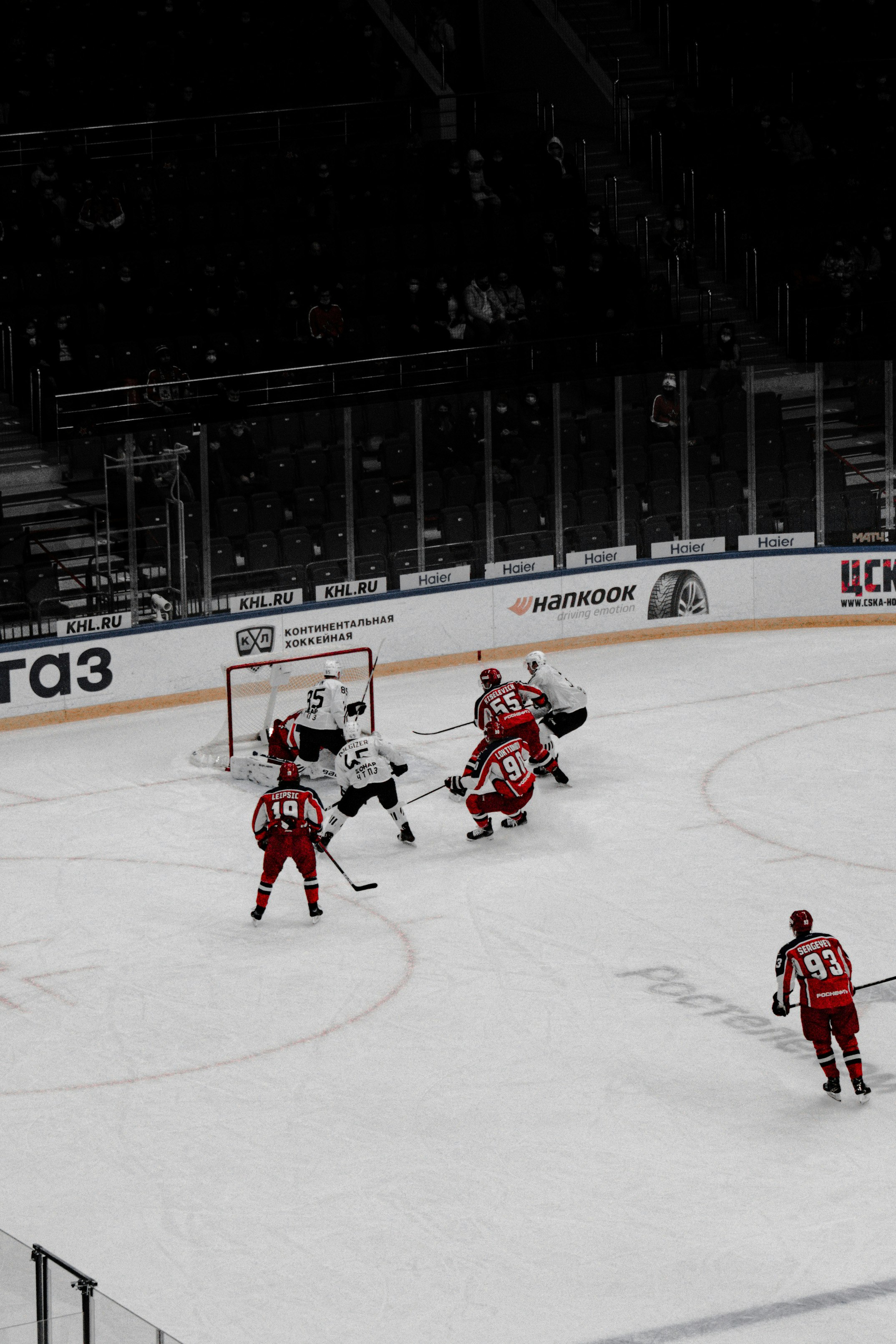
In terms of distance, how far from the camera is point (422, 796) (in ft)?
50.8

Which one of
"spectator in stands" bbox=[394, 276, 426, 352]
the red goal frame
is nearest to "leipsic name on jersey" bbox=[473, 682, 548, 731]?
the red goal frame

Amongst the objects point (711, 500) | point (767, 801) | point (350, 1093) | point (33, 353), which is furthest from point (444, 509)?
point (350, 1093)

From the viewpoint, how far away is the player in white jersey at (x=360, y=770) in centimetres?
1430

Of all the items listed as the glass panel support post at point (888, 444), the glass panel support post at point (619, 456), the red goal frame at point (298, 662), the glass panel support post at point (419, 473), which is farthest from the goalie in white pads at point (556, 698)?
the glass panel support post at point (888, 444)

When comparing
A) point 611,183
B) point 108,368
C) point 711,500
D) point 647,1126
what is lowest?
point 647,1126

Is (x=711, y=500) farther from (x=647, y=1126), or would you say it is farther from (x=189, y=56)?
(x=647, y=1126)

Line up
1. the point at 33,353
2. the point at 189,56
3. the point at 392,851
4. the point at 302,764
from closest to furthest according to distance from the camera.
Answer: the point at 392,851 < the point at 302,764 < the point at 33,353 < the point at 189,56

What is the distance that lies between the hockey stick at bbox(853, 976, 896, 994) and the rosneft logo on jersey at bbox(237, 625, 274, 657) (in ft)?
28.9

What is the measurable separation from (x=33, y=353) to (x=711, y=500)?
23.3ft

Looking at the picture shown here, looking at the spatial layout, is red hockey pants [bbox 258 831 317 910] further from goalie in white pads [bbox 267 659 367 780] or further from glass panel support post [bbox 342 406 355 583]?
glass panel support post [bbox 342 406 355 583]

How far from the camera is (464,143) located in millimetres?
24234

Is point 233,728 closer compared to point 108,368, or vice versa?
point 233,728

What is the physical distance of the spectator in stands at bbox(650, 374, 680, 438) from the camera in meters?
21.4

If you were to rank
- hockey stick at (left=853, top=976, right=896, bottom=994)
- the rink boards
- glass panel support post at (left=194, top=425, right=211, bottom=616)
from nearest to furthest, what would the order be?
hockey stick at (left=853, top=976, right=896, bottom=994) < the rink boards < glass panel support post at (left=194, top=425, right=211, bottom=616)
